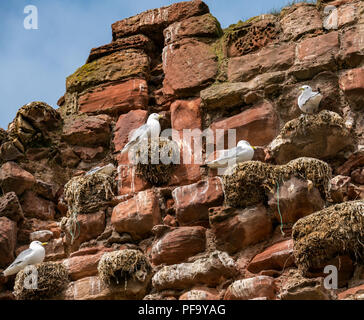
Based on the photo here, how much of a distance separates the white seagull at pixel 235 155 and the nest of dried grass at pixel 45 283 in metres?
1.77

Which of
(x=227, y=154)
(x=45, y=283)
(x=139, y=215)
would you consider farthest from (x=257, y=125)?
(x=45, y=283)

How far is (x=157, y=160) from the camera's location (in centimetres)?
703

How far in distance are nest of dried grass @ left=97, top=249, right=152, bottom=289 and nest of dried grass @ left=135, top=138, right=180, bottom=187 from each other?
40.5 inches

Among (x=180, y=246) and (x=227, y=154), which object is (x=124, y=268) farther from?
(x=227, y=154)

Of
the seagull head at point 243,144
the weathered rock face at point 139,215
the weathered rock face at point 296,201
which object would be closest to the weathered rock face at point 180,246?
the weathered rock face at point 139,215

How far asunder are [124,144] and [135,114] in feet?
1.32

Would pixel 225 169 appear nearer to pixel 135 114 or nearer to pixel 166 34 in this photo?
pixel 135 114

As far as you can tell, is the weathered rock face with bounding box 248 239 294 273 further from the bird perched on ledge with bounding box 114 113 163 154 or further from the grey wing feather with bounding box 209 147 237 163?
the bird perched on ledge with bounding box 114 113 163 154

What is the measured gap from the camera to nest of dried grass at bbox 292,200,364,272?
5.22 metres

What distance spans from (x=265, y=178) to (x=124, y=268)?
147cm

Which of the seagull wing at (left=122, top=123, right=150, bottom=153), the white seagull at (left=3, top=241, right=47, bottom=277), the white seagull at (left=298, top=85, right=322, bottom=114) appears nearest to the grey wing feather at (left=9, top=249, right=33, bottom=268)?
the white seagull at (left=3, top=241, right=47, bottom=277)

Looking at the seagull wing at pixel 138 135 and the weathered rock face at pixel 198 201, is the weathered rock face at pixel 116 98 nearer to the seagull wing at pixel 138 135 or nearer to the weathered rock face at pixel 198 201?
the seagull wing at pixel 138 135

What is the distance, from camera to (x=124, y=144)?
25.5 ft
